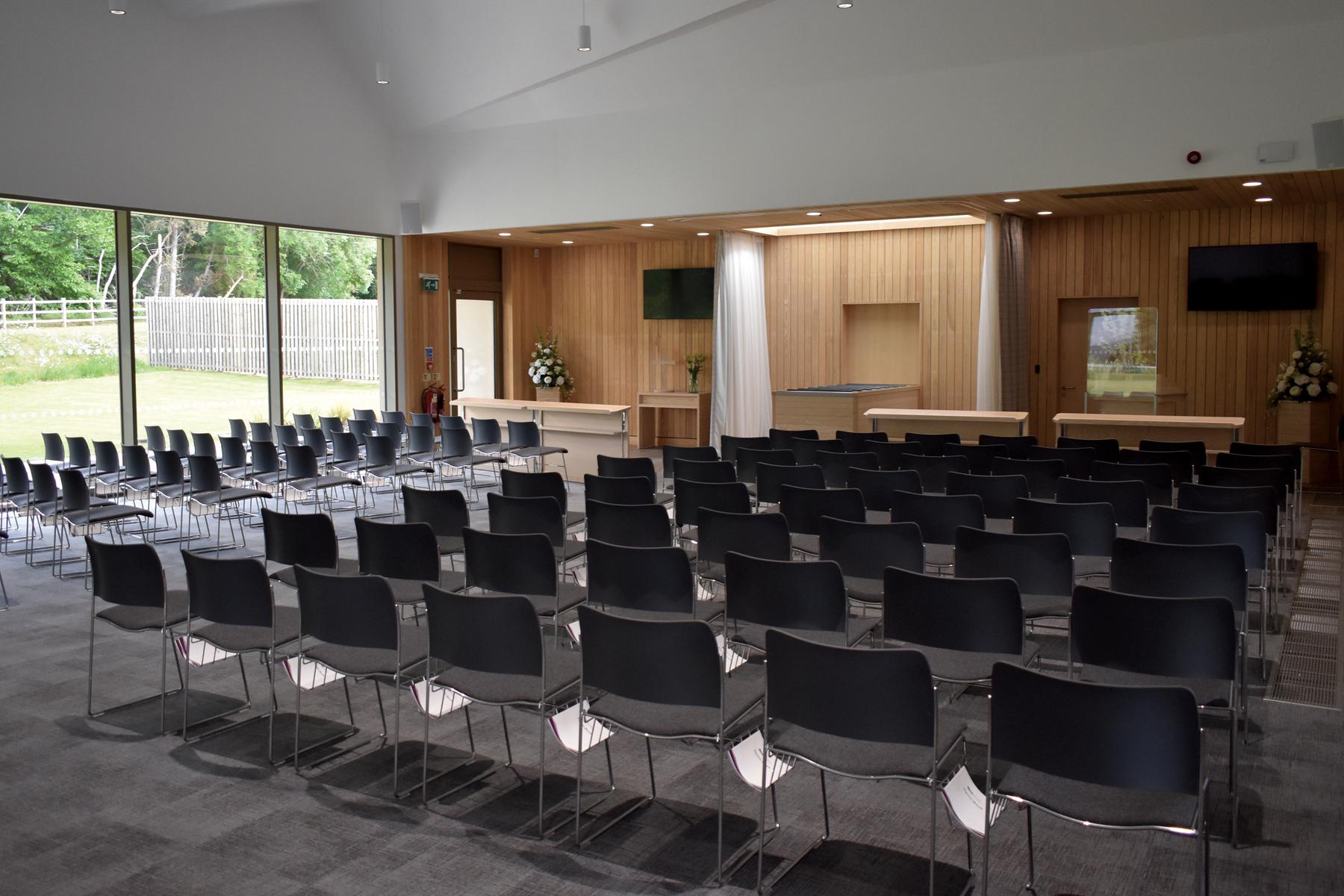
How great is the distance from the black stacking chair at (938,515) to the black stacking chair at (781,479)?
1107mm

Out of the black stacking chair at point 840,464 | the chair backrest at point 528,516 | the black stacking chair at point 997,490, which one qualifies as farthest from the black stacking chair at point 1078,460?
the chair backrest at point 528,516

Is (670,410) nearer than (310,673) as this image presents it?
No

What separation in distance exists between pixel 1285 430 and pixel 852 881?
10534mm

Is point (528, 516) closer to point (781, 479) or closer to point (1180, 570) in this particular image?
point (781, 479)

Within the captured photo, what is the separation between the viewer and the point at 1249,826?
3955 millimetres

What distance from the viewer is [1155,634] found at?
13.1 feet

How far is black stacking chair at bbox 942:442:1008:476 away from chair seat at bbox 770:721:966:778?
5.07 meters

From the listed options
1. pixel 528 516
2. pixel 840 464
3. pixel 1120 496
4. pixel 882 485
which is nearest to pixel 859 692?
pixel 528 516

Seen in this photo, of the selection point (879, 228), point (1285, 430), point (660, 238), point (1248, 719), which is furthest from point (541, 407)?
point (1248, 719)

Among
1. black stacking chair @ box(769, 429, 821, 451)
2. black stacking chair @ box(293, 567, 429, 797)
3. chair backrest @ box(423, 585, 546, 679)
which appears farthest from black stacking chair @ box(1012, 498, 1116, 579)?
black stacking chair @ box(769, 429, 821, 451)

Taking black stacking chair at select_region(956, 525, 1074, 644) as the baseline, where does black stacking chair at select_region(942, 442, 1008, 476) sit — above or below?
above

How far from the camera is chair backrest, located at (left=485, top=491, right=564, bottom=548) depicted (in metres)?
6.51

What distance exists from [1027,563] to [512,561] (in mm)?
2456

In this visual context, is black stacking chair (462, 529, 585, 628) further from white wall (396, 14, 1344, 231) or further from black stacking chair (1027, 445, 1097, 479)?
white wall (396, 14, 1344, 231)
